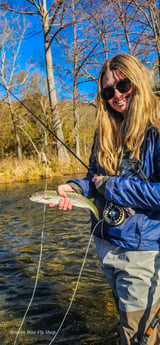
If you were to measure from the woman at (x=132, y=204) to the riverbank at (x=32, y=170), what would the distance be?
15.8 m

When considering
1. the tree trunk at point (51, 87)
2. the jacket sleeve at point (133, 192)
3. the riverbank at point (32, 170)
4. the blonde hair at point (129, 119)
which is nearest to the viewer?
the jacket sleeve at point (133, 192)

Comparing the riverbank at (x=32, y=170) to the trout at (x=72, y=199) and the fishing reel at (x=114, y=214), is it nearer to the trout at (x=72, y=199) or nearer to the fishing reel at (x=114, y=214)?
the trout at (x=72, y=199)

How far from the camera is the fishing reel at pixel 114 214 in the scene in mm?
2034

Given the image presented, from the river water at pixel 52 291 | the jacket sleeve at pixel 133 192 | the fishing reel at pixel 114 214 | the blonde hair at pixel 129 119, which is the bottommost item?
the river water at pixel 52 291

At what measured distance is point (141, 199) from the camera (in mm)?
1961

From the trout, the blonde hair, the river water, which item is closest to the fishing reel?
the trout

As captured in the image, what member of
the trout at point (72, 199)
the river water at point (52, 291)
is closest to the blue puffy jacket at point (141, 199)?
the trout at point (72, 199)

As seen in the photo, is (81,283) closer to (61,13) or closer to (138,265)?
(138,265)

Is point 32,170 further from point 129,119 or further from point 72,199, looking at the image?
point 129,119

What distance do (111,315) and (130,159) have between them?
205 centimetres

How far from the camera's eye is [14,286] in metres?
4.25

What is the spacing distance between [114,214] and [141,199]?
0.72 ft

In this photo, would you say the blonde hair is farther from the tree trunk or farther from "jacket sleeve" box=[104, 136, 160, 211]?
the tree trunk

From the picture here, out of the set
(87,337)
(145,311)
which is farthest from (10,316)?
(145,311)
